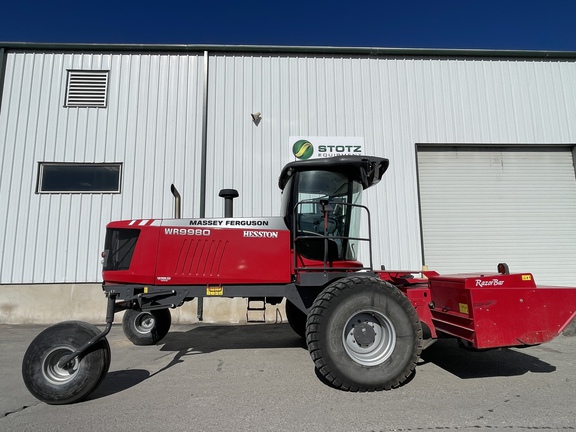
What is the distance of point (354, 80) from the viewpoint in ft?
32.1

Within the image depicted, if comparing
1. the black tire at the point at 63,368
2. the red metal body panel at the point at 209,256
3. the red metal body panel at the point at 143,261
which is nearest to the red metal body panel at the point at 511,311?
the red metal body panel at the point at 209,256

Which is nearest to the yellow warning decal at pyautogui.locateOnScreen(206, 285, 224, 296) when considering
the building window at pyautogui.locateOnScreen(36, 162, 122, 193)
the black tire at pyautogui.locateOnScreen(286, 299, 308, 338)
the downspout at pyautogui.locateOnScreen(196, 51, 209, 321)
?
the black tire at pyautogui.locateOnScreen(286, 299, 308, 338)

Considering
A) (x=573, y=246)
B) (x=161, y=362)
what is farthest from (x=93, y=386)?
(x=573, y=246)

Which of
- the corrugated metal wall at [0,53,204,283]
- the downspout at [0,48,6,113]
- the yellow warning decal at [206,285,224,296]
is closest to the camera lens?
the yellow warning decal at [206,285,224,296]

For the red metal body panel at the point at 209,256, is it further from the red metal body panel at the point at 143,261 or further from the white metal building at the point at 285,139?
the white metal building at the point at 285,139

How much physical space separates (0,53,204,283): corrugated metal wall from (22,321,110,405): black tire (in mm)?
5449

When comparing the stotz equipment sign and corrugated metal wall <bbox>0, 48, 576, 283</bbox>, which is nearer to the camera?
corrugated metal wall <bbox>0, 48, 576, 283</bbox>

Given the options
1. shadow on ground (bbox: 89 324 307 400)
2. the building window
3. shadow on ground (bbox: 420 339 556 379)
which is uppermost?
the building window

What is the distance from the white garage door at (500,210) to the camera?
9422 mm

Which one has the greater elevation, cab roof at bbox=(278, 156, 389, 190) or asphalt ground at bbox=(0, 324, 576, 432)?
cab roof at bbox=(278, 156, 389, 190)

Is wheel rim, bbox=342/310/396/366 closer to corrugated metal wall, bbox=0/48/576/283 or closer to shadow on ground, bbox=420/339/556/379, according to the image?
shadow on ground, bbox=420/339/556/379

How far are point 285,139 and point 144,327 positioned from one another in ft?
18.8

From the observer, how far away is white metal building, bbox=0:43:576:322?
8.95m

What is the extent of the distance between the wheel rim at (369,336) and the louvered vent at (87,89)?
8.84m
